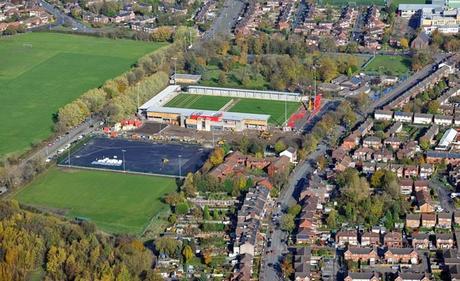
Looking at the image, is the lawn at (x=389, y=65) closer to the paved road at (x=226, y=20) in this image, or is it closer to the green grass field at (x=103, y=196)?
the paved road at (x=226, y=20)

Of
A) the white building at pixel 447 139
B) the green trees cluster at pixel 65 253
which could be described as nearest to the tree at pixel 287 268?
the green trees cluster at pixel 65 253

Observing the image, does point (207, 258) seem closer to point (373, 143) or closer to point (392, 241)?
point (392, 241)

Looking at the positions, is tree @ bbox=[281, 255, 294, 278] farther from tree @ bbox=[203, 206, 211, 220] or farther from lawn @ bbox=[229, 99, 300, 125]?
lawn @ bbox=[229, 99, 300, 125]

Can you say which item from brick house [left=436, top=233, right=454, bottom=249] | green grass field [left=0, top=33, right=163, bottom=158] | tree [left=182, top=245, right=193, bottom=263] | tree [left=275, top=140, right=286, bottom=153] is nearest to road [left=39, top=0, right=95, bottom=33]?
green grass field [left=0, top=33, right=163, bottom=158]

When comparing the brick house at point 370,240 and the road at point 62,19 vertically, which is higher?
the road at point 62,19

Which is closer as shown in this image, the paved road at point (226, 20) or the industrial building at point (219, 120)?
the industrial building at point (219, 120)
